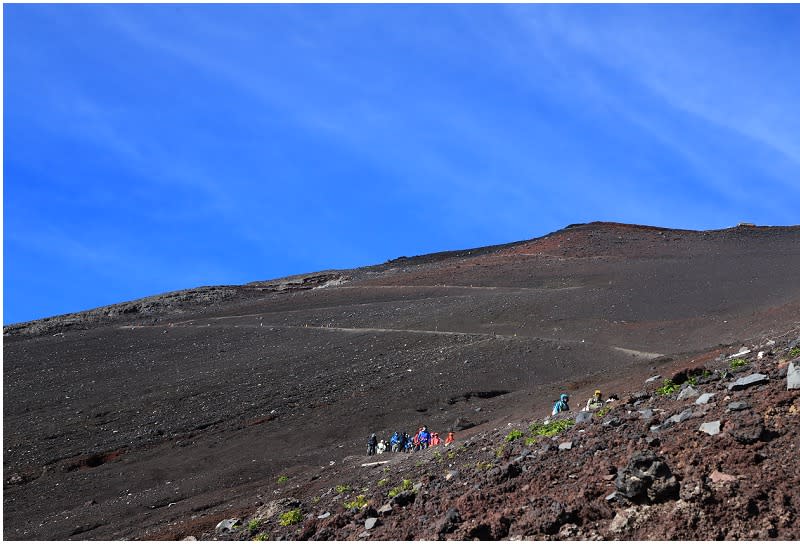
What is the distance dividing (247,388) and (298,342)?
24.4 ft

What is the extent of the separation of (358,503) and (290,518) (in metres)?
1.11

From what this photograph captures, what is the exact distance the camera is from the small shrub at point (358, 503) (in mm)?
10398

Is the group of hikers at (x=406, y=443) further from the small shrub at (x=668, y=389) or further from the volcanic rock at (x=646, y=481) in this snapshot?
the volcanic rock at (x=646, y=481)

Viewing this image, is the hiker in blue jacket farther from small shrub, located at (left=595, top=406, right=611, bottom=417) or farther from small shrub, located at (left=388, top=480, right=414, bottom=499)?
small shrub, located at (left=595, top=406, right=611, bottom=417)

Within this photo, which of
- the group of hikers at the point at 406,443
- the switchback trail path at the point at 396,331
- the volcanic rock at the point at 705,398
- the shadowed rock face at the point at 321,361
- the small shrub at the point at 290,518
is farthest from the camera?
the switchback trail path at the point at 396,331

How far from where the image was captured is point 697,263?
50406mm

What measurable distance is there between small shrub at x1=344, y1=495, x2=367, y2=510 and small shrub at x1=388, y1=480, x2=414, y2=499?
0.38 m

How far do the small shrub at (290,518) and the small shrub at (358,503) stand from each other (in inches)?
27.2

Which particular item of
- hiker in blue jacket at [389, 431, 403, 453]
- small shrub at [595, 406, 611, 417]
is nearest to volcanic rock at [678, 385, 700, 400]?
small shrub at [595, 406, 611, 417]

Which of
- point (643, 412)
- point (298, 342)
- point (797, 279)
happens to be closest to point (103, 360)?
point (298, 342)

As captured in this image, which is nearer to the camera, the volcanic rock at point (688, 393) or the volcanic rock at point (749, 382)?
the volcanic rock at point (749, 382)

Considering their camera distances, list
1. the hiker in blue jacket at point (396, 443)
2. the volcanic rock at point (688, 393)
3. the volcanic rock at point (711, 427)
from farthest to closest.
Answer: the hiker in blue jacket at point (396, 443), the volcanic rock at point (688, 393), the volcanic rock at point (711, 427)

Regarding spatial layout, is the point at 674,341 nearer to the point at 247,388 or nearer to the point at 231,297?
the point at 247,388

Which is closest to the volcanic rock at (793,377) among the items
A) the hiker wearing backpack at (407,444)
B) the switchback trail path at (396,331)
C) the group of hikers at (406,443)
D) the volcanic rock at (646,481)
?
the volcanic rock at (646,481)
